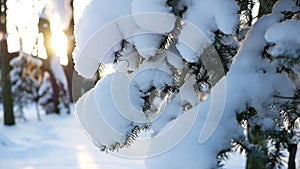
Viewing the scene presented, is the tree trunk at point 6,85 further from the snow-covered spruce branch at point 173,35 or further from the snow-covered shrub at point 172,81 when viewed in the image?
the snow-covered spruce branch at point 173,35

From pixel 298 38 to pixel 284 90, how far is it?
1.47 ft

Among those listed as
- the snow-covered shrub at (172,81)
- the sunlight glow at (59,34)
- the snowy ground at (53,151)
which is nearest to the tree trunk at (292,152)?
the snow-covered shrub at (172,81)

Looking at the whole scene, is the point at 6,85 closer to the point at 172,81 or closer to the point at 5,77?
the point at 5,77

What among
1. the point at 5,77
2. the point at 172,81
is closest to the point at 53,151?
the point at 5,77

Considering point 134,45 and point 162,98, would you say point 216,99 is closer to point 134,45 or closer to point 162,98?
point 134,45

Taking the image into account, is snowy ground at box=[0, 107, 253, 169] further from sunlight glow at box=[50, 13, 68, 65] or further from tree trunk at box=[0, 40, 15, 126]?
sunlight glow at box=[50, 13, 68, 65]

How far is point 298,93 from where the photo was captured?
207 centimetres

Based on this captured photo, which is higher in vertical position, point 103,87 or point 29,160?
point 103,87

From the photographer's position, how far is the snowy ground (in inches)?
236

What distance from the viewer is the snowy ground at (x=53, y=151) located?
6000 millimetres

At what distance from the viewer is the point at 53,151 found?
7.95 meters

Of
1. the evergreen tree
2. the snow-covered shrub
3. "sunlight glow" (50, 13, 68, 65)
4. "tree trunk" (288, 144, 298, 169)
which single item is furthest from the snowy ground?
the evergreen tree

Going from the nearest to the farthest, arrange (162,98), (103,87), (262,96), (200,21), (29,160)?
(200,21) < (262,96) < (103,87) < (162,98) < (29,160)

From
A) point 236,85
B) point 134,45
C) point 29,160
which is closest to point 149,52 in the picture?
point 134,45
